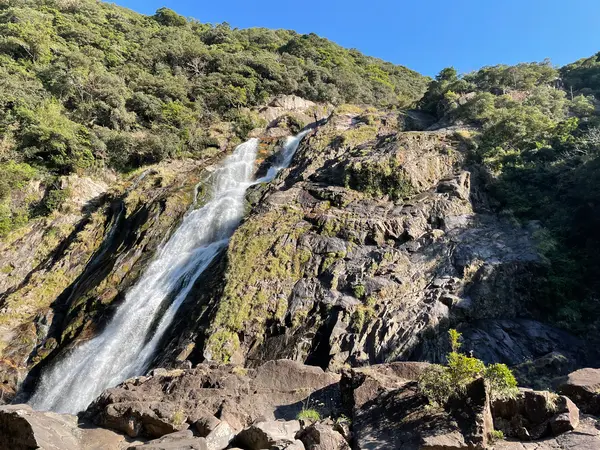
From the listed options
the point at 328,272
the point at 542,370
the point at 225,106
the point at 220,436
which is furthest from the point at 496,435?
the point at 225,106

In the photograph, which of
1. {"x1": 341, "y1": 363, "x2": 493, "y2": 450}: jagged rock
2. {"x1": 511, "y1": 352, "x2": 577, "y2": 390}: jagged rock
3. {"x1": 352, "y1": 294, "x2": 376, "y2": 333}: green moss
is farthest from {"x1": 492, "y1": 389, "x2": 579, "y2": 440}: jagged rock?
{"x1": 352, "y1": 294, "x2": 376, "y2": 333}: green moss

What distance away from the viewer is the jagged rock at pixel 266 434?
6029 mm

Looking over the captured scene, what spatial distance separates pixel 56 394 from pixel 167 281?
17.4ft

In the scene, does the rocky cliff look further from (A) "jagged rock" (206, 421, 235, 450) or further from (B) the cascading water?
(A) "jagged rock" (206, 421, 235, 450)

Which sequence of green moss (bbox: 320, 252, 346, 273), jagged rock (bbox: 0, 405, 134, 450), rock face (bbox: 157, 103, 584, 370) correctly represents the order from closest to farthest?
jagged rock (bbox: 0, 405, 134, 450), rock face (bbox: 157, 103, 584, 370), green moss (bbox: 320, 252, 346, 273)

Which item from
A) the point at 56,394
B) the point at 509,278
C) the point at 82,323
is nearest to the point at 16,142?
the point at 82,323

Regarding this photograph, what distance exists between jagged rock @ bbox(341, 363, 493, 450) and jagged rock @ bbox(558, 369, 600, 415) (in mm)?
1825

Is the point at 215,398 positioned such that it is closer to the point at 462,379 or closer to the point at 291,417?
the point at 291,417

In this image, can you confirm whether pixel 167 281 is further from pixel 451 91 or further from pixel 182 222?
pixel 451 91

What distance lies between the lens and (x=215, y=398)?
811 centimetres

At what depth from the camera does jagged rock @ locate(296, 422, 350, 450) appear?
18.6 ft

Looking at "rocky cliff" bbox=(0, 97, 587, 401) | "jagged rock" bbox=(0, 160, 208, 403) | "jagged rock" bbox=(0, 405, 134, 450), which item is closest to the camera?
"jagged rock" bbox=(0, 405, 134, 450)

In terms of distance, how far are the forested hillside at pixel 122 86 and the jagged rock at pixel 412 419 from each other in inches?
997

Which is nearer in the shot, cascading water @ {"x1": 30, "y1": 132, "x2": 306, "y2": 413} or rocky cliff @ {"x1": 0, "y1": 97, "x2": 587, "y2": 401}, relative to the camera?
rocky cliff @ {"x1": 0, "y1": 97, "x2": 587, "y2": 401}
